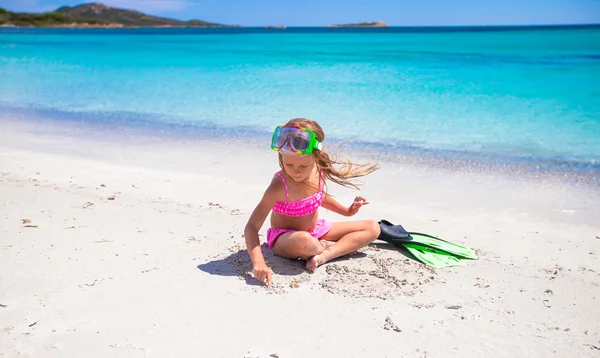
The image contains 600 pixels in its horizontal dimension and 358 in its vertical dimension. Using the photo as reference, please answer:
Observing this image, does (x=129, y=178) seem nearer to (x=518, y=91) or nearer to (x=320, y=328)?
(x=320, y=328)

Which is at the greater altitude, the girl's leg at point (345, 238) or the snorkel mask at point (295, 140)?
the snorkel mask at point (295, 140)

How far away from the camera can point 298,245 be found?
11.5 feet

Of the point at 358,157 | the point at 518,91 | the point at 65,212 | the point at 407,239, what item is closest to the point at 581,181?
the point at 358,157

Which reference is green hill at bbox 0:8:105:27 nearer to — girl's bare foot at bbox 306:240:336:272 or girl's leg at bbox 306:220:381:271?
girl's leg at bbox 306:220:381:271

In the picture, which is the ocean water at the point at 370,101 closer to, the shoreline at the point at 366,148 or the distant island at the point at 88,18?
the shoreline at the point at 366,148

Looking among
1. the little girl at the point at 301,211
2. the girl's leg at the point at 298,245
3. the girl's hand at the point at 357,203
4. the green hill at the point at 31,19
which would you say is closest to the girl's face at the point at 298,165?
the little girl at the point at 301,211

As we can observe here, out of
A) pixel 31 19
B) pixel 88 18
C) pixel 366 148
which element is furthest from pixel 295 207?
pixel 88 18

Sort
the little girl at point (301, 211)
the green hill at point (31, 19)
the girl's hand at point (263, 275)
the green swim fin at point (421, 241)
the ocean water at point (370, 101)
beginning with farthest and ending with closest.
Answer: the green hill at point (31, 19) → the ocean water at point (370, 101) → the green swim fin at point (421, 241) → the little girl at point (301, 211) → the girl's hand at point (263, 275)

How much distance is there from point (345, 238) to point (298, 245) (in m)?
0.36

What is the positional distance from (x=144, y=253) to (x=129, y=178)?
238cm

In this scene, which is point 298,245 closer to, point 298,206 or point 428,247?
point 298,206

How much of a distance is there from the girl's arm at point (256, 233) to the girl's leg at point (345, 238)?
337 millimetres

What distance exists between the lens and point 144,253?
3639 millimetres

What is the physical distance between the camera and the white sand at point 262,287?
104 inches
